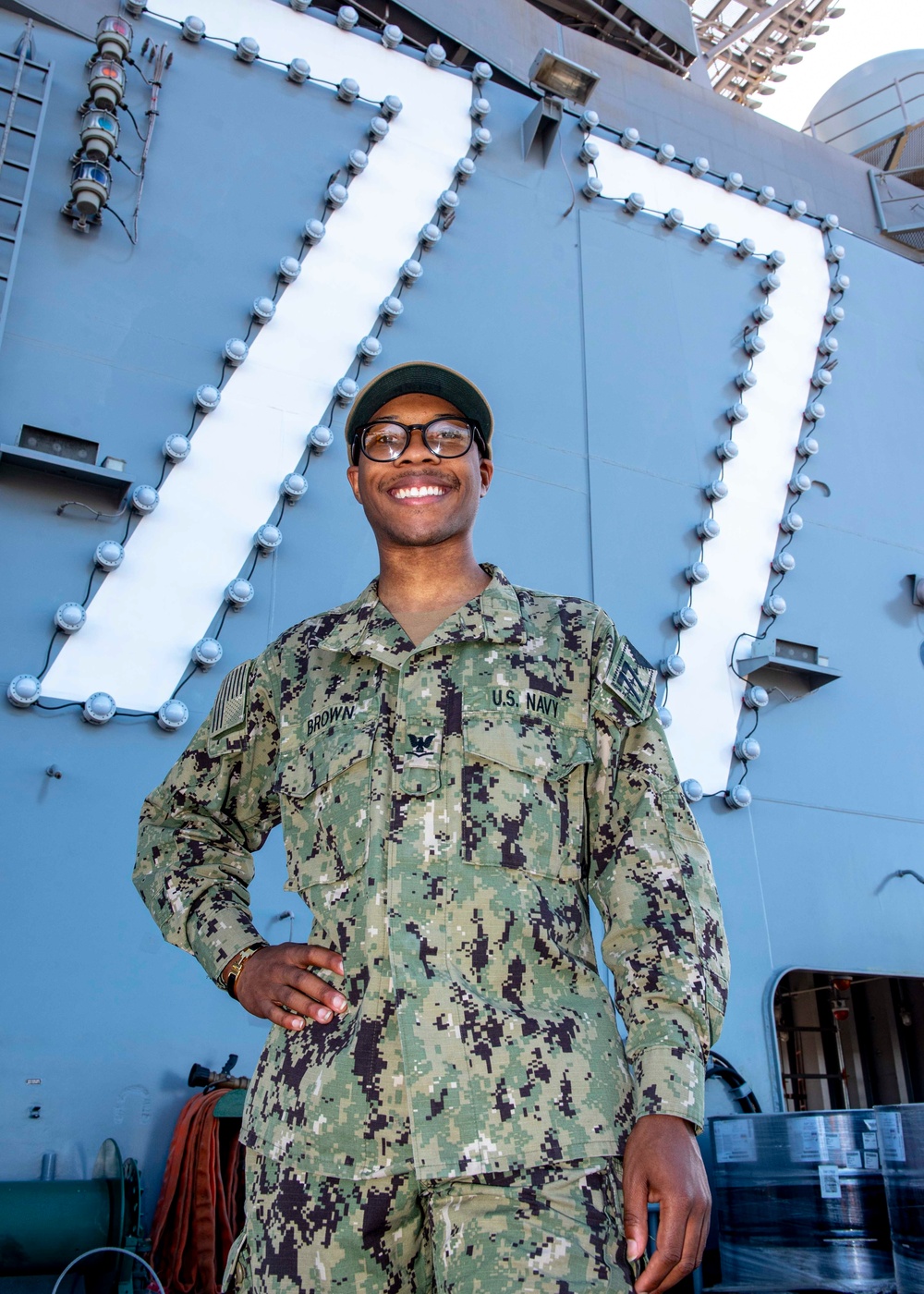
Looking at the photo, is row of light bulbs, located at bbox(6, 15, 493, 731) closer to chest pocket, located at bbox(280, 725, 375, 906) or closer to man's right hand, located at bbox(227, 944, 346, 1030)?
chest pocket, located at bbox(280, 725, 375, 906)

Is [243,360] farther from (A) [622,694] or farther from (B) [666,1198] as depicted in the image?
(B) [666,1198]

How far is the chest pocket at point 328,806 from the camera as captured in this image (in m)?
1.34

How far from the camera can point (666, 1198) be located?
1.01 meters

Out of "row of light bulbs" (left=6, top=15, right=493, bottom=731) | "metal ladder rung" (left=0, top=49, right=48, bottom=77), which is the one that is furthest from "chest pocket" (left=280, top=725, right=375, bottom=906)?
"metal ladder rung" (left=0, top=49, right=48, bottom=77)

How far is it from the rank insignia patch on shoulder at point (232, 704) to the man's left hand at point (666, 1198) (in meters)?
0.83

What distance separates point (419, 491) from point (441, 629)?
0.24 metres

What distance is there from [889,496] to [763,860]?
223 cm

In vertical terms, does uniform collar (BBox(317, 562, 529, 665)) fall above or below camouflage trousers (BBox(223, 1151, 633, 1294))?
above

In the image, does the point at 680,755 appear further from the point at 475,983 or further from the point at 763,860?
the point at 475,983

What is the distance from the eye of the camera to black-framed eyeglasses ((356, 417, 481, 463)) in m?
1.60

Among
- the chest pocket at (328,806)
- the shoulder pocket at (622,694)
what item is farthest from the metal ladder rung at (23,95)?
the shoulder pocket at (622,694)

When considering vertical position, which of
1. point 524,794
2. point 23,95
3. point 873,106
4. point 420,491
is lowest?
point 524,794

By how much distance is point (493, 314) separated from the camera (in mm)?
4566

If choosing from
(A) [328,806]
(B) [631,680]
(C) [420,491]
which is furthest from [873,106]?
(A) [328,806]
